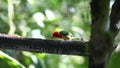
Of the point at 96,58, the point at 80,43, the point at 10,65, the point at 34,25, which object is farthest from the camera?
the point at 34,25

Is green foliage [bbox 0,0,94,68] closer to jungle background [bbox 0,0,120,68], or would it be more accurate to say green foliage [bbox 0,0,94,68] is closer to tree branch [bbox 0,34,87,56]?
jungle background [bbox 0,0,120,68]

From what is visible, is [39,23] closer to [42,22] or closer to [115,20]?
[42,22]

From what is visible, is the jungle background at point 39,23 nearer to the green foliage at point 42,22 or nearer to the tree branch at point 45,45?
the green foliage at point 42,22

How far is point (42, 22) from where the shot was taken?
1681 millimetres

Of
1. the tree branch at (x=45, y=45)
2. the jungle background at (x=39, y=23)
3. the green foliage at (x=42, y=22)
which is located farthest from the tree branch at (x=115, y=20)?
the green foliage at (x=42, y=22)

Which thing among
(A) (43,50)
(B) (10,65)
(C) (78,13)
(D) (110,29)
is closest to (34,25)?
(C) (78,13)

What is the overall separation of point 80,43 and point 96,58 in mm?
188

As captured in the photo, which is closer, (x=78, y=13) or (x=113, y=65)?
(x=113, y=65)

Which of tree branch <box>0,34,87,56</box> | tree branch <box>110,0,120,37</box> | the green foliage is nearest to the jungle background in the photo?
the green foliage

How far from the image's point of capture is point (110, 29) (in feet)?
0.87

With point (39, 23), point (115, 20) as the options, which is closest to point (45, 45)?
point (115, 20)

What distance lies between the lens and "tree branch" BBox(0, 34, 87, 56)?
0.43 meters

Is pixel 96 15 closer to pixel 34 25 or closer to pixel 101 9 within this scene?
pixel 101 9

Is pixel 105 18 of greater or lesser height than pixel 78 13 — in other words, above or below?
below
